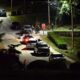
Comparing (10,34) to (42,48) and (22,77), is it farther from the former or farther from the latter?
(22,77)

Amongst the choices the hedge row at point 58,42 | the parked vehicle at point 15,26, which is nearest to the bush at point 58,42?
the hedge row at point 58,42

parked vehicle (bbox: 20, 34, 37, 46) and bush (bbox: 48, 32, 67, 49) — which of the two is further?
parked vehicle (bbox: 20, 34, 37, 46)

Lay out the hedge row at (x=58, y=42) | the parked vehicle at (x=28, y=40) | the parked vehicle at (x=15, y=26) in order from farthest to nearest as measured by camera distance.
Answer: the parked vehicle at (x=15, y=26)
the parked vehicle at (x=28, y=40)
the hedge row at (x=58, y=42)

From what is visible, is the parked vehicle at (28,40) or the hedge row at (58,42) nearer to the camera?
the hedge row at (58,42)

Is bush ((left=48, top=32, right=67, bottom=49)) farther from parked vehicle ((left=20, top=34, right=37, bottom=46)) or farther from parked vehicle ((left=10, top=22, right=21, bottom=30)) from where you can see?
parked vehicle ((left=10, top=22, right=21, bottom=30))

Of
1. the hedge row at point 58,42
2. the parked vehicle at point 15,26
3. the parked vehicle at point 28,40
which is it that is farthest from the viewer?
the parked vehicle at point 15,26

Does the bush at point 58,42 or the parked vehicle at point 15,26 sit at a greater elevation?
the parked vehicle at point 15,26

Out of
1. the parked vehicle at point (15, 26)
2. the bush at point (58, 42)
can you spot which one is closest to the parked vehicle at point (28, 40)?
the bush at point (58, 42)

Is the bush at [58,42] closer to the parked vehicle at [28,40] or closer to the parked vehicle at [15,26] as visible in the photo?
the parked vehicle at [28,40]

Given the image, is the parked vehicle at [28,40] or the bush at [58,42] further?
the parked vehicle at [28,40]

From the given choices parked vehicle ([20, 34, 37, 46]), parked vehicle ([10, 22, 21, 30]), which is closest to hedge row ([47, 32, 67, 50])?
parked vehicle ([20, 34, 37, 46])

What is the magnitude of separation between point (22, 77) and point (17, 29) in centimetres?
5554

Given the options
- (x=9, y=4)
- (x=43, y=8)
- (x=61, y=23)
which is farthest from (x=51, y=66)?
(x=9, y=4)

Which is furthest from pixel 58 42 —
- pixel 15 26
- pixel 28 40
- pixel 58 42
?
pixel 15 26
